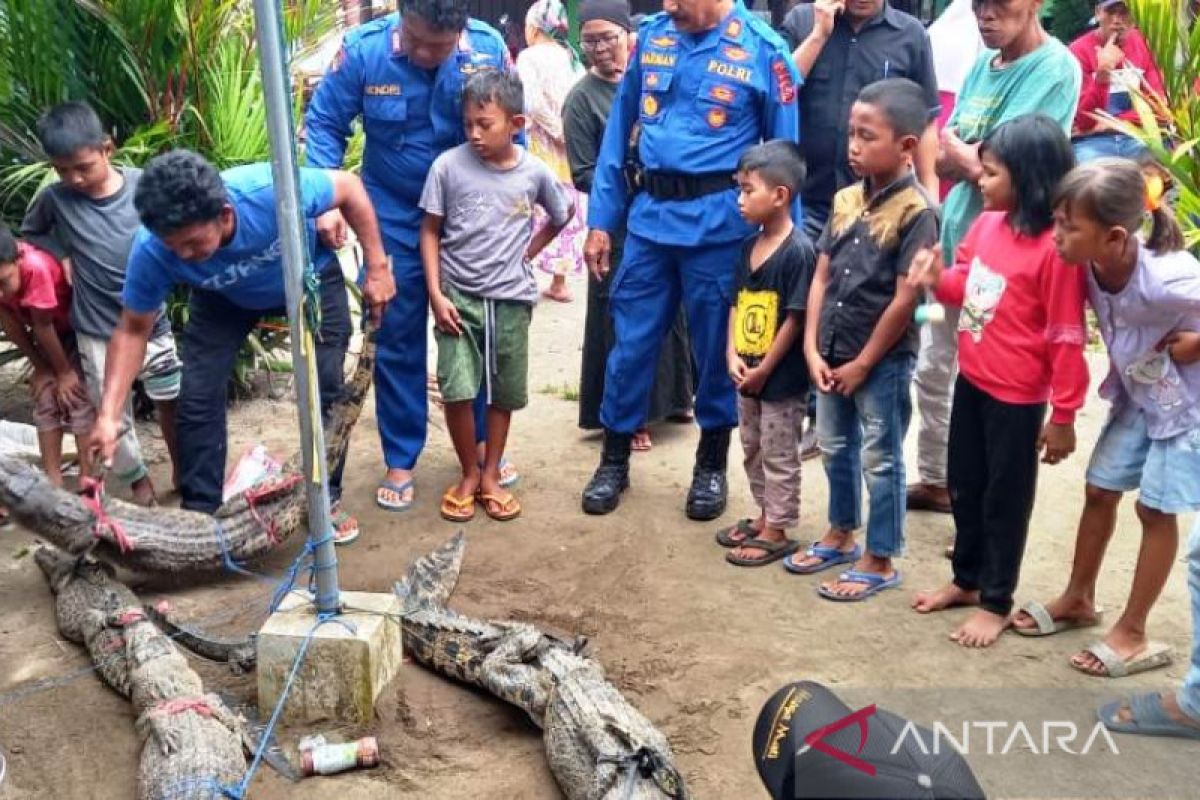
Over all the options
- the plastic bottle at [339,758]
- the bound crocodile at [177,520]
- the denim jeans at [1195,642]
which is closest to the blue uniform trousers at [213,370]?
the bound crocodile at [177,520]

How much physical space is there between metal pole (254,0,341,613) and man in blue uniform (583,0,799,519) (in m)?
1.51

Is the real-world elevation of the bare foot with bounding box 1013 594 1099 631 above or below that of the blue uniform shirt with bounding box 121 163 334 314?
below

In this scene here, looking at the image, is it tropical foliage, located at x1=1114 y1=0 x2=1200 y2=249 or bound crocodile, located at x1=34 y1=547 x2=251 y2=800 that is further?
tropical foliage, located at x1=1114 y1=0 x2=1200 y2=249

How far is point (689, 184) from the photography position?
160 inches

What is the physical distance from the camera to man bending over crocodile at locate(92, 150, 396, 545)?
10.8 feet

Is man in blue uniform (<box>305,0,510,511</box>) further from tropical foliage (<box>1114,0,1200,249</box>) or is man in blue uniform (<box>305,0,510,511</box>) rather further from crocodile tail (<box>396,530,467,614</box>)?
tropical foliage (<box>1114,0,1200,249</box>)

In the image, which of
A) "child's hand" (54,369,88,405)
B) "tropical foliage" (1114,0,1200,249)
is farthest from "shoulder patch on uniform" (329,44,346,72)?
"tropical foliage" (1114,0,1200,249)

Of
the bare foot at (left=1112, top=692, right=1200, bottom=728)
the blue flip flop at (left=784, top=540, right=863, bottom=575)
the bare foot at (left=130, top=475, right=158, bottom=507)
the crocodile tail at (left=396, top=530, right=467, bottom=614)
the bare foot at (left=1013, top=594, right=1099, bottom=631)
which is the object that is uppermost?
the bare foot at (left=1112, top=692, right=1200, bottom=728)

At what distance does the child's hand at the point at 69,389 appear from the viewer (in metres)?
4.26

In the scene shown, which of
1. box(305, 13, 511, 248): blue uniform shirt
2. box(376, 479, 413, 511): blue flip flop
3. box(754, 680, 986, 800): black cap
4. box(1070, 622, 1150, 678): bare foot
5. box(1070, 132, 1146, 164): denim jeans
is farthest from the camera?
box(1070, 132, 1146, 164): denim jeans

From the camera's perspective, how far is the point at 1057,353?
3.00 meters

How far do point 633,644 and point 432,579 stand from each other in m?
0.74

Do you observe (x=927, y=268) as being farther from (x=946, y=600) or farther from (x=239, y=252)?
(x=239, y=252)

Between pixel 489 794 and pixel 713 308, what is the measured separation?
201cm
